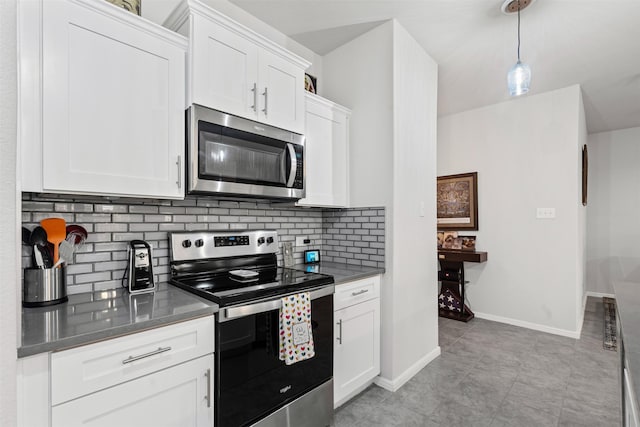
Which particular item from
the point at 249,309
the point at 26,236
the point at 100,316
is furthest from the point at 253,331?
the point at 26,236

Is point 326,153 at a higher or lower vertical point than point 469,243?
higher

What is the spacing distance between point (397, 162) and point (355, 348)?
1.35 m

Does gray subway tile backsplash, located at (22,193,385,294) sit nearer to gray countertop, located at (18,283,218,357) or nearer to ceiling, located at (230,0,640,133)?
gray countertop, located at (18,283,218,357)

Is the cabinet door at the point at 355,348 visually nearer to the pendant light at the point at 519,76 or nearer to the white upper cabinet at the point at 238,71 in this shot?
the white upper cabinet at the point at 238,71

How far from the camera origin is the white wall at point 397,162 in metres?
2.33

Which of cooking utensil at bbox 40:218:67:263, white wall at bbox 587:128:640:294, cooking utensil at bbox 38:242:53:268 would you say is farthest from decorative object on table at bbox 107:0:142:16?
white wall at bbox 587:128:640:294

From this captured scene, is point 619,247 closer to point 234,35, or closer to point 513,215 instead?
point 513,215

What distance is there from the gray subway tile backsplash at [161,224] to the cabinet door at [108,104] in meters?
0.29

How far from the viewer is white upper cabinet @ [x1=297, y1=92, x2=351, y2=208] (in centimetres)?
232

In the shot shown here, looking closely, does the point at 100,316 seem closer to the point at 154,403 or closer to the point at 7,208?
the point at 154,403

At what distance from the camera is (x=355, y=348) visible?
2109mm

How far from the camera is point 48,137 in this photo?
122 centimetres

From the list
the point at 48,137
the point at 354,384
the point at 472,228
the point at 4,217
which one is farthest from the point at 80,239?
the point at 472,228

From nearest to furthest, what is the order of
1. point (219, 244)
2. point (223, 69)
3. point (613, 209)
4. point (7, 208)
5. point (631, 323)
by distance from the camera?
point (7, 208) → point (631, 323) → point (223, 69) → point (219, 244) → point (613, 209)
